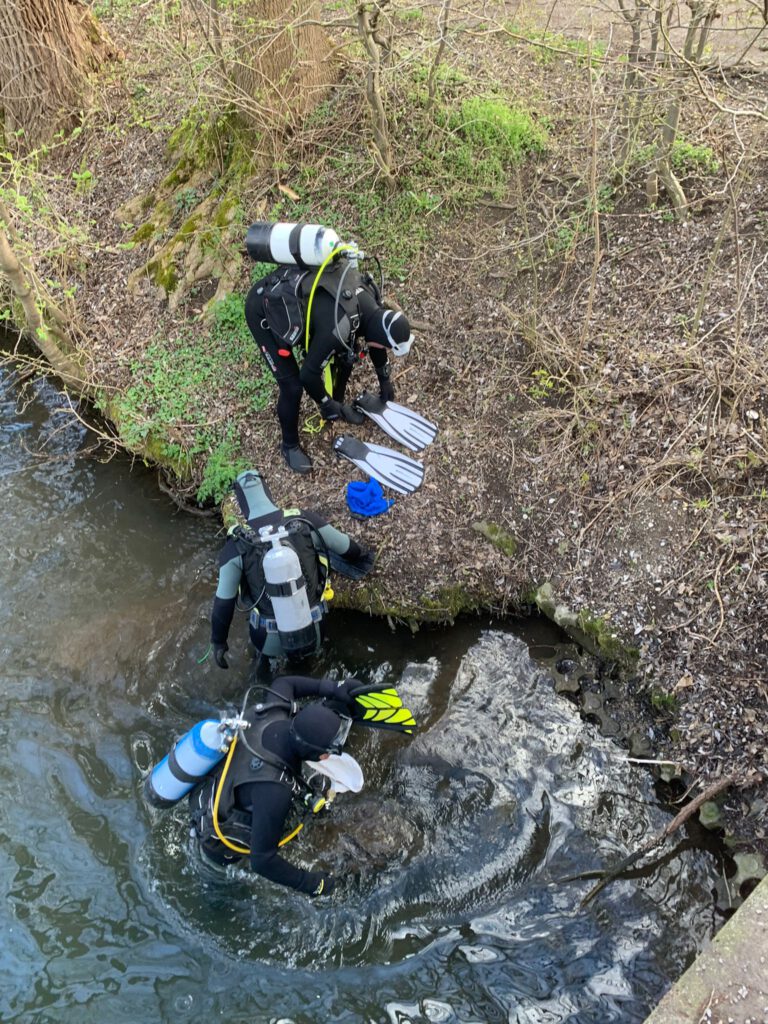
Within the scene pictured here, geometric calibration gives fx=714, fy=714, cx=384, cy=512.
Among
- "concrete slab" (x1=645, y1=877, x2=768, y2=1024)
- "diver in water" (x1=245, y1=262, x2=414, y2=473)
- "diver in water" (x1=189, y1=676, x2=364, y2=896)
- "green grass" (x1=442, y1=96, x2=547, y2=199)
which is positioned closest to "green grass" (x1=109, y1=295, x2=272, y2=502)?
"diver in water" (x1=245, y1=262, x2=414, y2=473)

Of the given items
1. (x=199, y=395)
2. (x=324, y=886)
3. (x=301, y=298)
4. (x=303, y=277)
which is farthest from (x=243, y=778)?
(x=199, y=395)

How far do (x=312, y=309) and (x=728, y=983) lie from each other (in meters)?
4.00

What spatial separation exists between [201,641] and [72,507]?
72.9 inches

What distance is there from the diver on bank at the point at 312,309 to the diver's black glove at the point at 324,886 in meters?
2.95

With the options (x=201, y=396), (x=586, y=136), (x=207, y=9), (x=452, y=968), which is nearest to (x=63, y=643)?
(x=201, y=396)

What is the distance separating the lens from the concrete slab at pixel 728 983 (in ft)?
9.59

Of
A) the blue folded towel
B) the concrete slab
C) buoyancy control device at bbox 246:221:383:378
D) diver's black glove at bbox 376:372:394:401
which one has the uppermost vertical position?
buoyancy control device at bbox 246:221:383:378

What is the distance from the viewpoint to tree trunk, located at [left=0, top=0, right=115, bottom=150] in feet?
24.7

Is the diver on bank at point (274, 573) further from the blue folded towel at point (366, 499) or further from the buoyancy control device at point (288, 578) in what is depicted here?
the blue folded towel at point (366, 499)

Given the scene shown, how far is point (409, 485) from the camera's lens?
200 inches

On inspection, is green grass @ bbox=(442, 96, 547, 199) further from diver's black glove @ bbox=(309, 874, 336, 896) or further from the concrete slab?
the concrete slab

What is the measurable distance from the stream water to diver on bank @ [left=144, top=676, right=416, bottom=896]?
426 millimetres

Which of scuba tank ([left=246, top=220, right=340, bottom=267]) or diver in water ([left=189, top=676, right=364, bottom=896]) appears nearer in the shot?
diver in water ([left=189, top=676, right=364, bottom=896])

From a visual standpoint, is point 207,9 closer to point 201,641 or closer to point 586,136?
point 586,136
